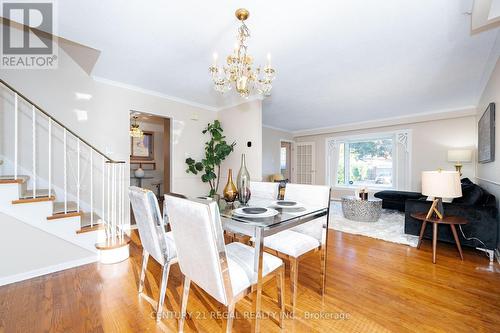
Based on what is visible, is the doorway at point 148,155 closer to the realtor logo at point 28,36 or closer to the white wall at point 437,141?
the realtor logo at point 28,36

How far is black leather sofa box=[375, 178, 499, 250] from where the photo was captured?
247cm

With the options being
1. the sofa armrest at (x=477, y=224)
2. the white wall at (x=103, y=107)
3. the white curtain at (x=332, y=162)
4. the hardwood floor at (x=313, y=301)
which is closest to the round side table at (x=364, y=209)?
the sofa armrest at (x=477, y=224)

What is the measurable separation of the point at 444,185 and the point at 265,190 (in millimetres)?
2007

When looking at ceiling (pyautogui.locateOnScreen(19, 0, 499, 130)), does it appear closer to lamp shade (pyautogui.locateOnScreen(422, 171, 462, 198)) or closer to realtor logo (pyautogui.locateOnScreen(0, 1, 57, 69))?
realtor logo (pyautogui.locateOnScreen(0, 1, 57, 69))

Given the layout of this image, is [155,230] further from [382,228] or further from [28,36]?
[382,228]

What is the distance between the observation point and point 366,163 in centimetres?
653

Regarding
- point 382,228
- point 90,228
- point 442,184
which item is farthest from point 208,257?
point 382,228

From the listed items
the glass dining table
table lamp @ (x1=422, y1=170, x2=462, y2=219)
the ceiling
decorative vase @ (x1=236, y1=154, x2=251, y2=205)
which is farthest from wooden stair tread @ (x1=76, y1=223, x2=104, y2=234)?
table lamp @ (x1=422, y1=170, x2=462, y2=219)

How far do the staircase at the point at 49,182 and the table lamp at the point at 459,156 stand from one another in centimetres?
644

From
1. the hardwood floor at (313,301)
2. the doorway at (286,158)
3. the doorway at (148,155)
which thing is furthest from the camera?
the doorway at (286,158)

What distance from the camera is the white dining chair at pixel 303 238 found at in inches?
65.8

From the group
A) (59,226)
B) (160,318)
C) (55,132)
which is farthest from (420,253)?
(55,132)

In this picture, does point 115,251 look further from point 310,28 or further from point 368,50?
point 368,50

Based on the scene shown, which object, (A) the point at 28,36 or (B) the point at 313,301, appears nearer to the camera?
(B) the point at 313,301
